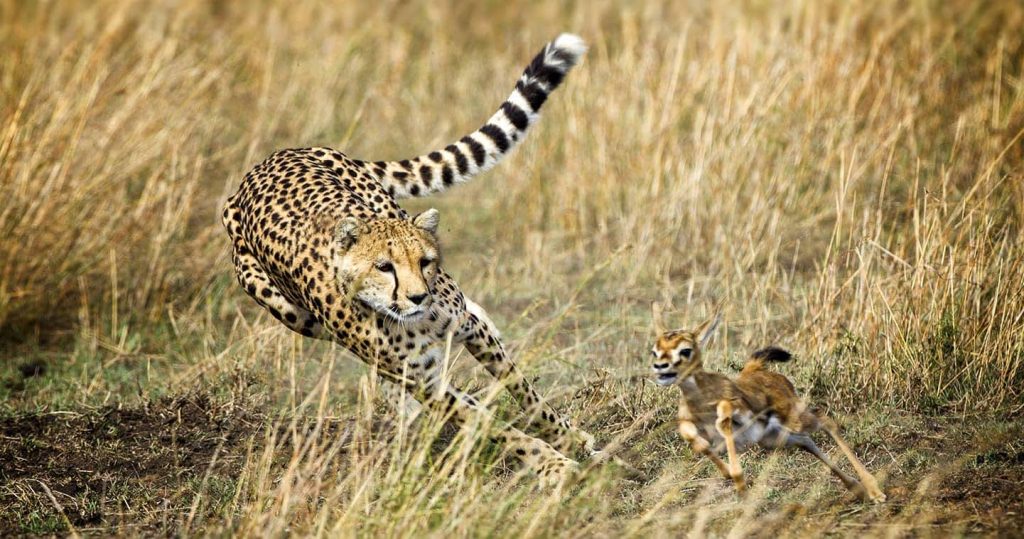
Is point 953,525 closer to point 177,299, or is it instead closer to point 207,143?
point 177,299

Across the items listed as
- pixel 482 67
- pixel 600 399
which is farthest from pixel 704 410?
pixel 482 67

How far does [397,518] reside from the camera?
323 centimetres

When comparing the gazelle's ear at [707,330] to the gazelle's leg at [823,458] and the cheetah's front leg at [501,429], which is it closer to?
the gazelle's leg at [823,458]

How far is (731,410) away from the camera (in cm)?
348

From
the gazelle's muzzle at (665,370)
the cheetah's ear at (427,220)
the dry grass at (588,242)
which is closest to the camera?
the gazelle's muzzle at (665,370)

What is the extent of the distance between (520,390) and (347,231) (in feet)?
2.61

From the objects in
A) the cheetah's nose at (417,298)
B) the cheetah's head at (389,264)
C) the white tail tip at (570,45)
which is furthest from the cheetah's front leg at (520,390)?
the white tail tip at (570,45)

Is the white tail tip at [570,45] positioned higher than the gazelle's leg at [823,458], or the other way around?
the white tail tip at [570,45]

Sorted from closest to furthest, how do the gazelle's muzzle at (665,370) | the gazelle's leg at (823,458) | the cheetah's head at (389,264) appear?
the gazelle's muzzle at (665,370) < the gazelle's leg at (823,458) < the cheetah's head at (389,264)

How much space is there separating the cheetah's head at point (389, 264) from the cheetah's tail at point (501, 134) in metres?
0.72

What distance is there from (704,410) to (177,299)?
338 centimetres

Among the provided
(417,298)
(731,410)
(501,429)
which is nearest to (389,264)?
(417,298)

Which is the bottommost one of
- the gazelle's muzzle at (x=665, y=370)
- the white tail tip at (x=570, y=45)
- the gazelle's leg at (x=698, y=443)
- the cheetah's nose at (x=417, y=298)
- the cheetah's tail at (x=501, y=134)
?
the gazelle's leg at (x=698, y=443)

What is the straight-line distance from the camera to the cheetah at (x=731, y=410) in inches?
135
